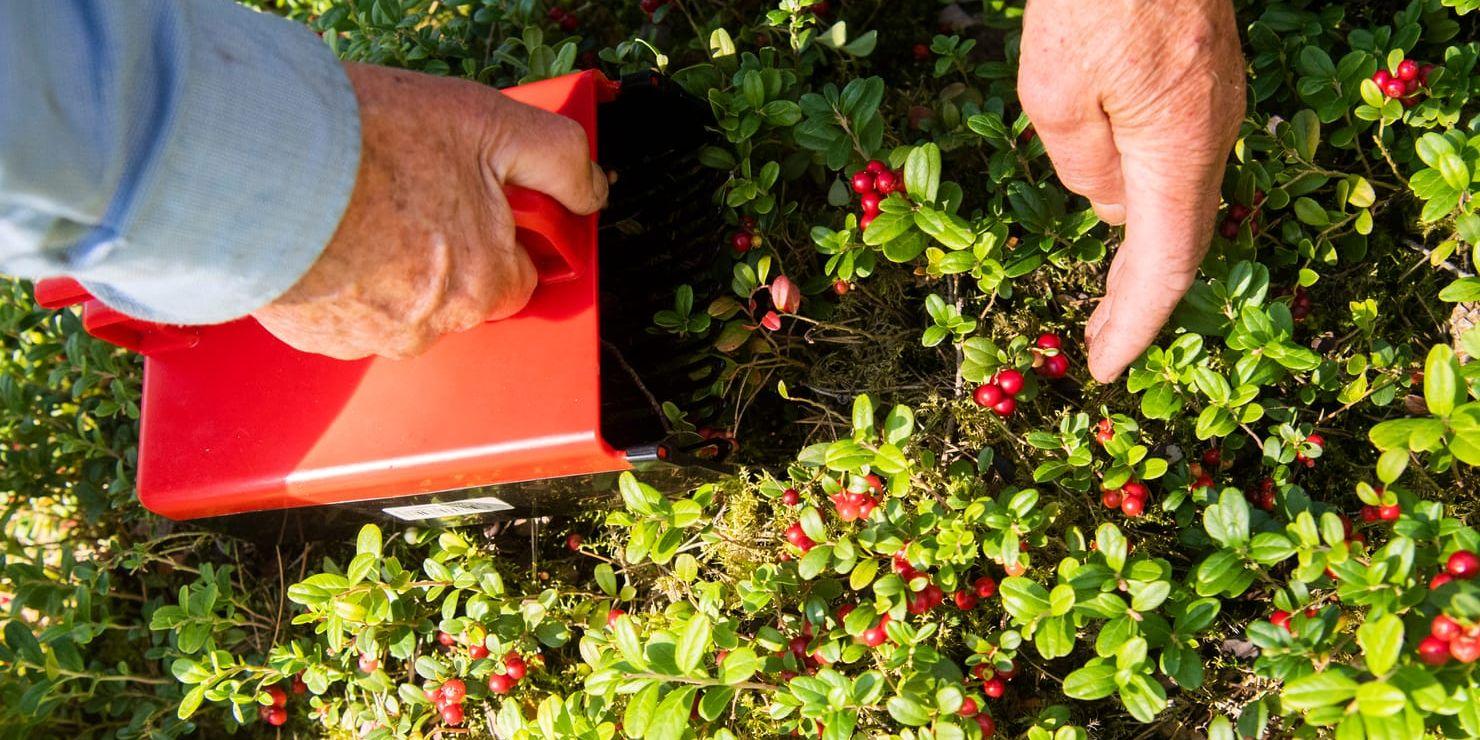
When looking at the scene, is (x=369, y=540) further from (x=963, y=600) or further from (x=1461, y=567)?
(x=1461, y=567)

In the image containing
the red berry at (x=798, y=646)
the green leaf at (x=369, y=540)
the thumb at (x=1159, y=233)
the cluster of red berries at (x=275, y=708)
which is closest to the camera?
the thumb at (x=1159, y=233)

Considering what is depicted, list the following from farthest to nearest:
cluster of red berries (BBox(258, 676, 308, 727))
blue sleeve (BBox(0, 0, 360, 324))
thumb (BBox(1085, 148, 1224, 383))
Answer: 1. cluster of red berries (BBox(258, 676, 308, 727))
2. thumb (BBox(1085, 148, 1224, 383))
3. blue sleeve (BBox(0, 0, 360, 324))

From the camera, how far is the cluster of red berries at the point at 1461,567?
1403mm

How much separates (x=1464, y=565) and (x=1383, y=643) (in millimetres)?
182

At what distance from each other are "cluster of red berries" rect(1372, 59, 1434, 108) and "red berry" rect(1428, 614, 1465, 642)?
1.15 m

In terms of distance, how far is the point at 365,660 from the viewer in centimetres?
227

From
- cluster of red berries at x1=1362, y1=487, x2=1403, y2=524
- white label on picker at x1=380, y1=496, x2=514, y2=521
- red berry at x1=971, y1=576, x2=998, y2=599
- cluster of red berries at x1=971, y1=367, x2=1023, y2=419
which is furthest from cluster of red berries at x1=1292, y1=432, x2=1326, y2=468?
white label on picker at x1=380, y1=496, x2=514, y2=521

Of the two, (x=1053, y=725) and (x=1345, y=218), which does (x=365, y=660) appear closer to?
(x=1053, y=725)

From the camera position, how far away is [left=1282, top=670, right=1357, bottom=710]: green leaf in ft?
4.51

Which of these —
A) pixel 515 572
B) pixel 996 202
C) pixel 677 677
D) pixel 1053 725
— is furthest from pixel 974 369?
pixel 515 572

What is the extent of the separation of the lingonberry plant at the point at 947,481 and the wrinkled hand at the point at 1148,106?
39cm

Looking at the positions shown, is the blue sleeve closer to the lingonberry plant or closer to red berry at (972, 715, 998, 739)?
the lingonberry plant

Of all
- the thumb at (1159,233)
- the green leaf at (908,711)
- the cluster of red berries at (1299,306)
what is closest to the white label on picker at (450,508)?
the green leaf at (908,711)

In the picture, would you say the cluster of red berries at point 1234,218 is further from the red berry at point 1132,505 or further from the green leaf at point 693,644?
the green leaf at point 693,644
